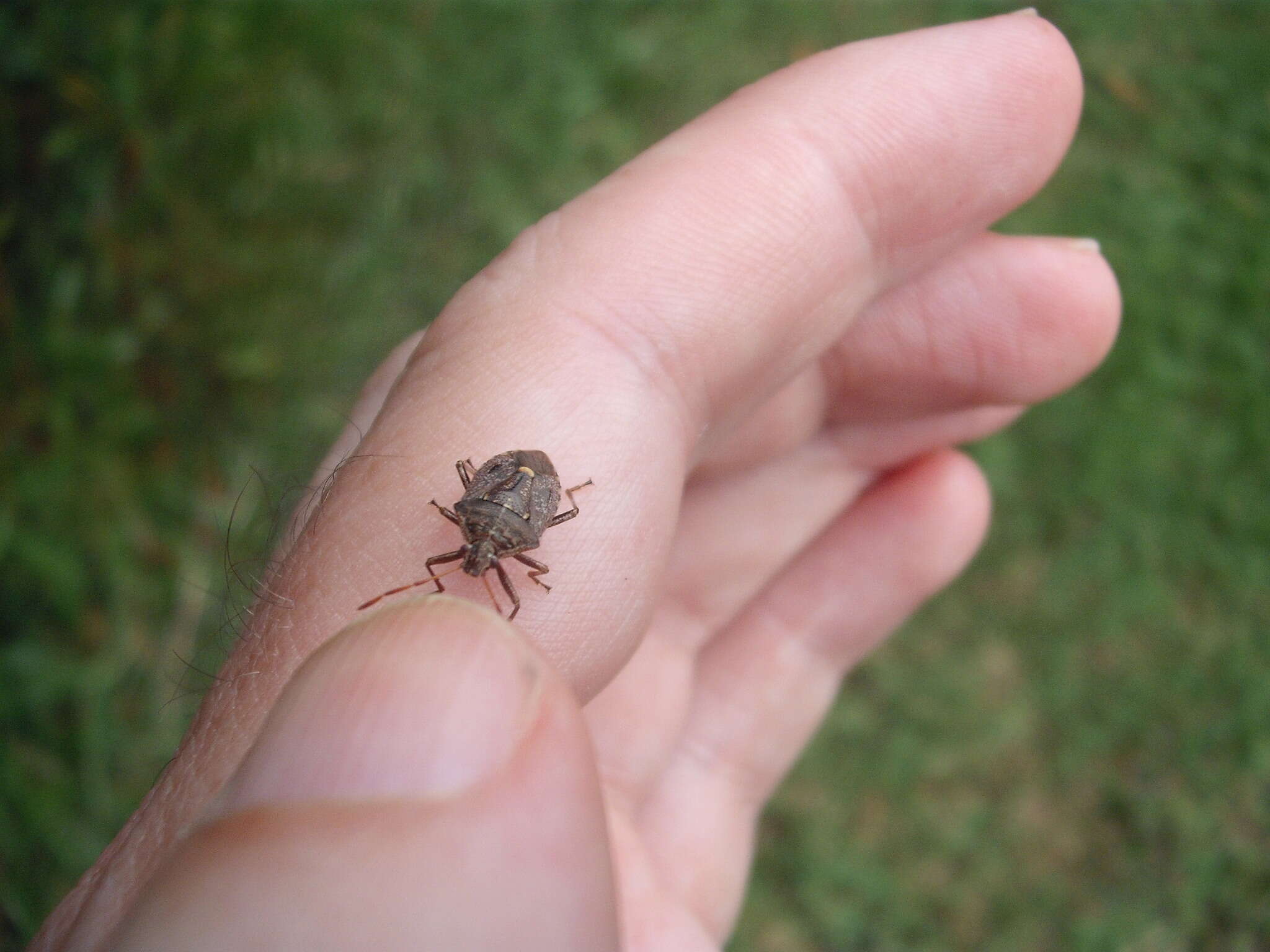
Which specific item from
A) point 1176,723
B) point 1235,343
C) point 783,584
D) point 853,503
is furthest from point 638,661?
point 1235,343

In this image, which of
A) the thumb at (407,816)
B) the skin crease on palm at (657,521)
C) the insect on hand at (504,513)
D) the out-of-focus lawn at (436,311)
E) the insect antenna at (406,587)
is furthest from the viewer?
the out-of-focus lawn at (436,311)

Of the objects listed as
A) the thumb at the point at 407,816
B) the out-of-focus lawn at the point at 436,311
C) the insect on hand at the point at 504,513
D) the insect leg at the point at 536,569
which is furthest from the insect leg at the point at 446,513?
the out-of-focus lawn at the point at 436,311

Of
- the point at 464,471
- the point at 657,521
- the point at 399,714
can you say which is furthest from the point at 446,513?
the point at 399,714

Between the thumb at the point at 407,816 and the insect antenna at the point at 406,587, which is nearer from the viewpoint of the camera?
the thumb at the point at 407,816

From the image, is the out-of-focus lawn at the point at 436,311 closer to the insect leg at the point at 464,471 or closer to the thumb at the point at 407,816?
the insect leg at the point at 464,471

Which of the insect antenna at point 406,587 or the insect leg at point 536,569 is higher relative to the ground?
the insect antenna at point 406,587

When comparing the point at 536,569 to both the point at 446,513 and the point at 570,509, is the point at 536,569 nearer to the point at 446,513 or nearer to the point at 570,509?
the point at 570,509

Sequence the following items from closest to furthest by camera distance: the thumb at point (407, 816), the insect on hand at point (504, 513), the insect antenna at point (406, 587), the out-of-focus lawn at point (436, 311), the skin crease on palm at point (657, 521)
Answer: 1. the thumb at point (407, 816)
2. the skin crease on palm at point (657, 521)
3. the insect antenna at point (406, 587)
4. the insect on hand at point (504, 513)
5. the out-of-focus lawn at point (436, 311)

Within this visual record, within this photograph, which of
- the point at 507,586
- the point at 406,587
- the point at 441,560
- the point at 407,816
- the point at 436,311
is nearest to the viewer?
the point at 407,816

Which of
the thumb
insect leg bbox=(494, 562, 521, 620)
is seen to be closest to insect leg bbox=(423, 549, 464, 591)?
insect leg bbox=(494, 562, 521, 620)
